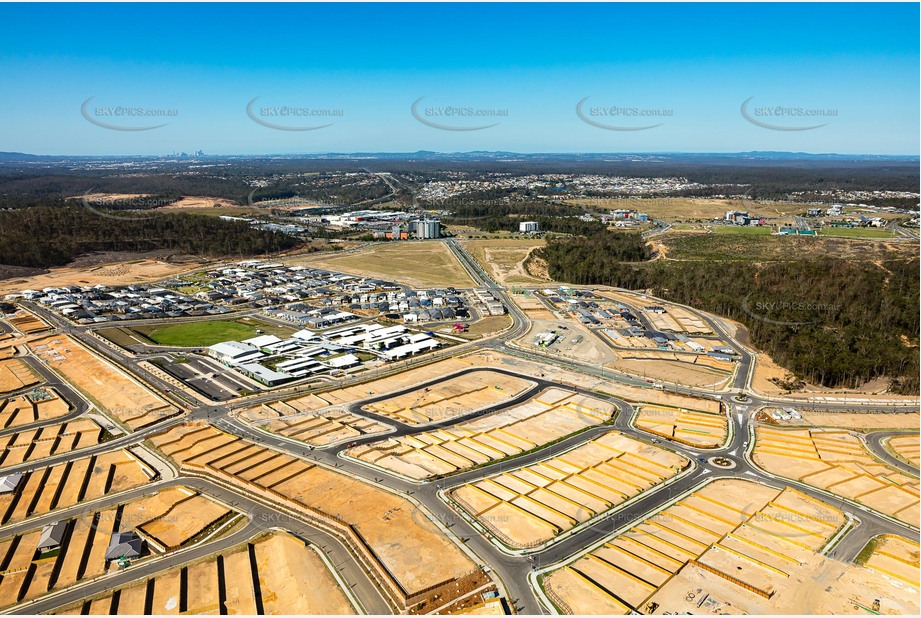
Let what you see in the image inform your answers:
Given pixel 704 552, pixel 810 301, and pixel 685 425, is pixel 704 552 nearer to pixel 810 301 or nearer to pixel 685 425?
pixel 685 425

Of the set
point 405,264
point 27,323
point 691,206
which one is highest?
point 691,206

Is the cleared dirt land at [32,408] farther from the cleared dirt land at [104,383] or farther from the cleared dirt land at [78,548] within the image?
the cleared dirt land at [78,548]

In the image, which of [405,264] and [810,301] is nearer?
[810,301]

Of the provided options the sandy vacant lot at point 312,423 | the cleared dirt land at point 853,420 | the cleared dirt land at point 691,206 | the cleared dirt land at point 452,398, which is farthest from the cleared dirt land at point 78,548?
the cleared dirt land at point 691,206

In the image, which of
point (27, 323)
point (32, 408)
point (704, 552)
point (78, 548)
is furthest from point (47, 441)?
point (704, 552)

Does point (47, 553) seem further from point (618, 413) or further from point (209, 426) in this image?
point (618, 413)

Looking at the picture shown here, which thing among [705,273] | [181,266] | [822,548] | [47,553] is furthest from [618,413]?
[181,266]

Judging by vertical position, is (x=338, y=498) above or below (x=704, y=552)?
above
